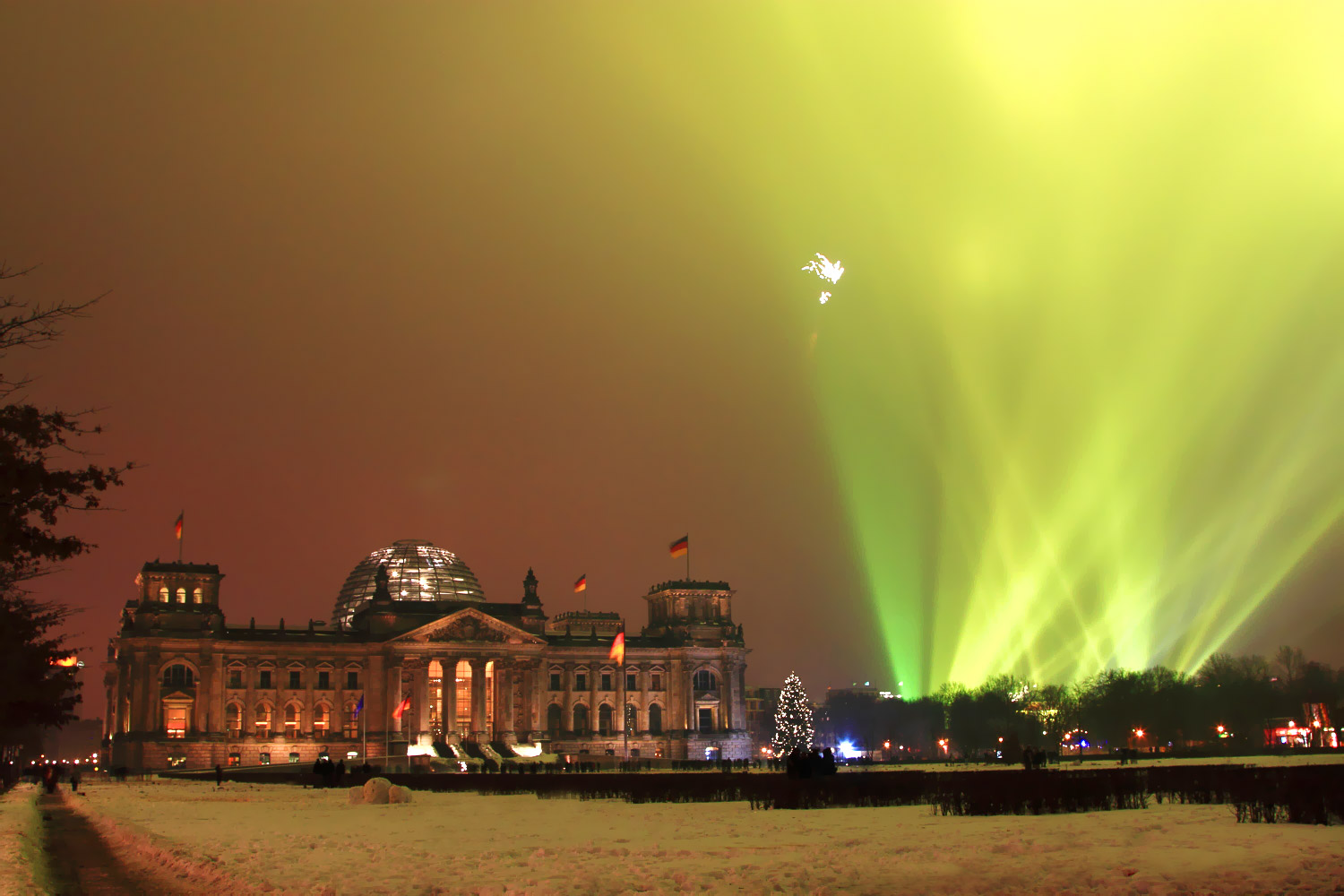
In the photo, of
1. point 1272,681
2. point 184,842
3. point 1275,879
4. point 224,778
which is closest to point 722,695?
point 1272,681

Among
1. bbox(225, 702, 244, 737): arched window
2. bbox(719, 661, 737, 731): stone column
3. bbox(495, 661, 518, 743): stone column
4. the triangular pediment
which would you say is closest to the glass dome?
the triangular pediment

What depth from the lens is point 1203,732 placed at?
135875mm

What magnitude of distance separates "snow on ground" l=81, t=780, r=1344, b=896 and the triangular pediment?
109227 millimetres

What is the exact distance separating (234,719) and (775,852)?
129 m

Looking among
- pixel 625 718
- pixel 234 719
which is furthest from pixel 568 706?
pixel 234 719

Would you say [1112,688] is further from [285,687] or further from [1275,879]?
[1275,879]

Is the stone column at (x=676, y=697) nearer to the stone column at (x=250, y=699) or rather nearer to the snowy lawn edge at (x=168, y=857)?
the stone column at (x=250, y=699)

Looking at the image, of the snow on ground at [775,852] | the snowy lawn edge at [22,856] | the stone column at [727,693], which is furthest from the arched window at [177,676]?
the snow on ground at [775,852]

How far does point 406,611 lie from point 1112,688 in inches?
3131

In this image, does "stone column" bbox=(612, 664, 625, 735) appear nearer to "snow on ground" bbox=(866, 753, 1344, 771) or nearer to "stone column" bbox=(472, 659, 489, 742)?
"stone column" bbox=(472, 659, 489, 742)

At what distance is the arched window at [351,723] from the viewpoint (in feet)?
472

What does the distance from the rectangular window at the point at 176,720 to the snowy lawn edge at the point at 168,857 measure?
99862 mm

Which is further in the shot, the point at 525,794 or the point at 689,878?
the point at 525,794

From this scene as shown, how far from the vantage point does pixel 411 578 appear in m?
164
